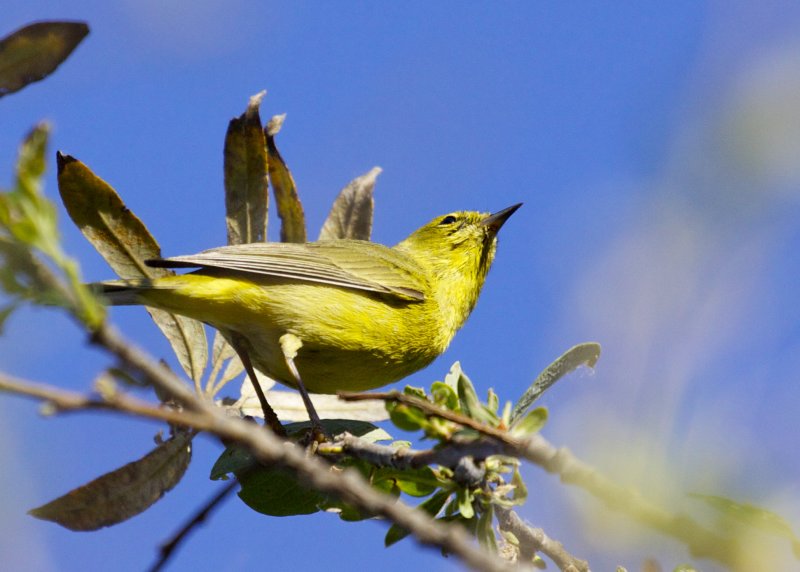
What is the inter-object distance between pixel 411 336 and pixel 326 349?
0.52m

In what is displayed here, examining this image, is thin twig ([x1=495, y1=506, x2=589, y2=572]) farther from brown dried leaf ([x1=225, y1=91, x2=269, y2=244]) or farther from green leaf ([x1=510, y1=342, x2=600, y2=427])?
brown dried leaf ([x1=225, y1=91, x2=269, y2=244])

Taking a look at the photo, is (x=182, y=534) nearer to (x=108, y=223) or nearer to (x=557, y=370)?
(x=557, y=370)

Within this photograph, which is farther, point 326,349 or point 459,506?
point 326,349

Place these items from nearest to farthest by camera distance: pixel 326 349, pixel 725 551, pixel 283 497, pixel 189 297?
1. pixel 725 551
2. pixel 283 497
3. pixel 189 297
4. pixel 326 349

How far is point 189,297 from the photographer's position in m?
3.83

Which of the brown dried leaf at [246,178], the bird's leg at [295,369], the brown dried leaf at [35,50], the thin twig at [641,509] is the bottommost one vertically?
the thin twig at [641,509]

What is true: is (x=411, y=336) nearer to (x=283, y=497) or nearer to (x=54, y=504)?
(x=283, y=497)

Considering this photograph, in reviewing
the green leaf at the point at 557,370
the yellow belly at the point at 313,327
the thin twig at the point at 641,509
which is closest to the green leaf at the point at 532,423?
the green leaf at the point at 557,370

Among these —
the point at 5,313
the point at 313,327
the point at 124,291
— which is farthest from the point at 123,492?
the point at 5,313

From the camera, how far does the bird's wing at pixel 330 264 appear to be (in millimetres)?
3965

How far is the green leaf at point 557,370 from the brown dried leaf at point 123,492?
4.73ft

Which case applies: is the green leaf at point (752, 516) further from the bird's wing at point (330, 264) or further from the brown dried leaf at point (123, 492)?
the bird's wing at point (330, 264)

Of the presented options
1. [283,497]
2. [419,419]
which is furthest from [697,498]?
[283,497]

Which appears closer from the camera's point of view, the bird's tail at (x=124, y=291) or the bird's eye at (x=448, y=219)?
the bird's tail at (x=124, y=291)
